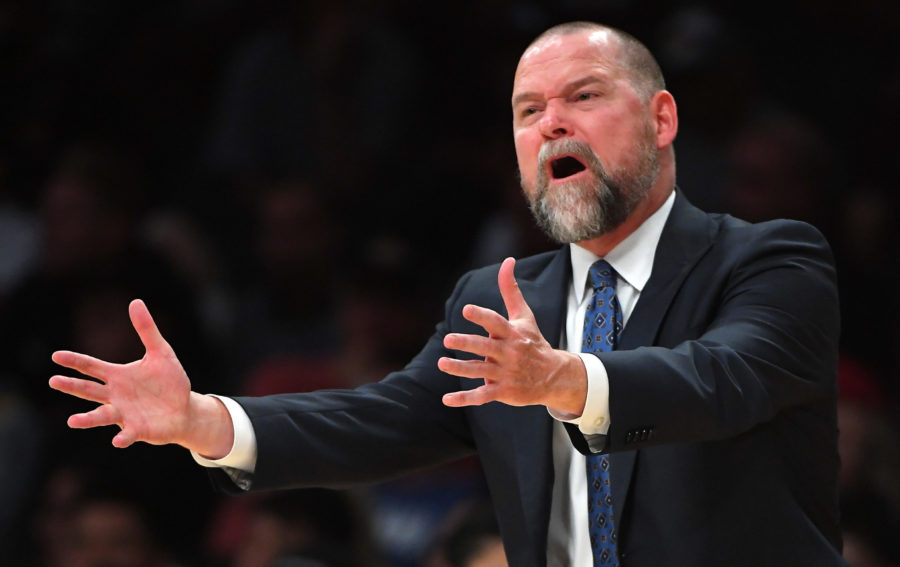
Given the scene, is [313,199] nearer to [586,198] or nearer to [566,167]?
[566,167]

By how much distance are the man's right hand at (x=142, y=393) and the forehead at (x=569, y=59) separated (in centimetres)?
92

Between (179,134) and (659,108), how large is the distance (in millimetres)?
4250

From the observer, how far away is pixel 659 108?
9.37 feet

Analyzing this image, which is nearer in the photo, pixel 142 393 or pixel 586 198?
pixel 142 393

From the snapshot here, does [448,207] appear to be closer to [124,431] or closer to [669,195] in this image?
[669,195]

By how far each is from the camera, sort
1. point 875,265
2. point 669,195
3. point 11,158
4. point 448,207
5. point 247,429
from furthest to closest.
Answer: point 11,158, point 448,207, point 875,265, point 669,195, point 247,429

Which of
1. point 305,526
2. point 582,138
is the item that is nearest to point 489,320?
point 582,138

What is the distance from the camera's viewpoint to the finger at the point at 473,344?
6.74 feet

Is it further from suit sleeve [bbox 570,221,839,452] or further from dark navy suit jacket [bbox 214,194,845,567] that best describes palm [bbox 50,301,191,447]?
suit sleeve [bbox 570,221,839,452]

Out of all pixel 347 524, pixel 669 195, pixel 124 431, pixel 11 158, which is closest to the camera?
pixel 124 431

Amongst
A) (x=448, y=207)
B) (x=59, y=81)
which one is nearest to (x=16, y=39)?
(x=59, y=81)

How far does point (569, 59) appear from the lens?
2.75m

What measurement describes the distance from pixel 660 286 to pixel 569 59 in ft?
1.66

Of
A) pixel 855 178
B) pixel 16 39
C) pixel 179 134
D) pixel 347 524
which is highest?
pixel 16 39
